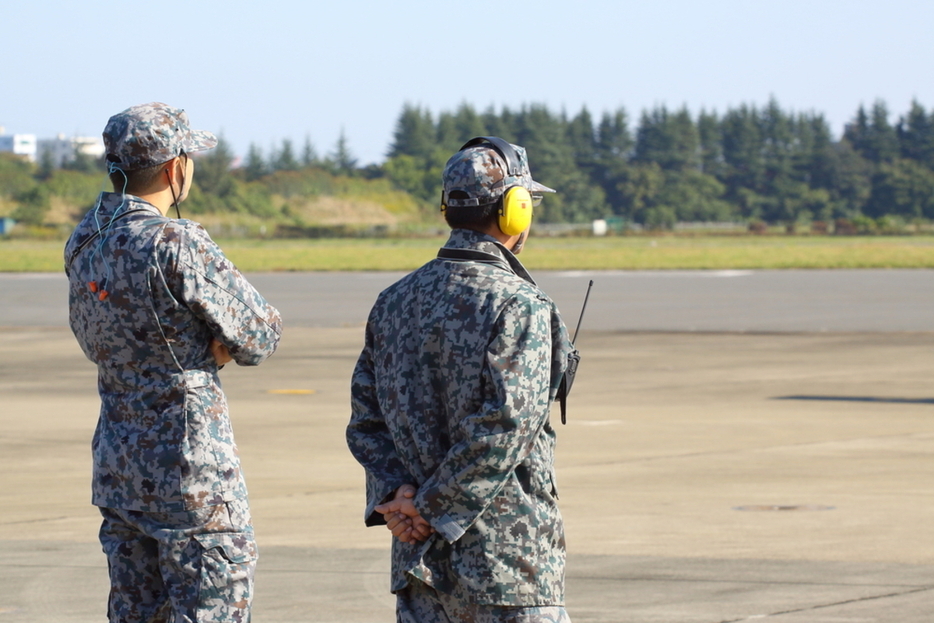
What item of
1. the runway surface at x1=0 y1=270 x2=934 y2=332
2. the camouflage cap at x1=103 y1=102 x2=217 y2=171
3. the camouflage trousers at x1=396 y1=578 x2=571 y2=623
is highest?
the camouflage cap at x1=103 y1=102 x2=217 y2=171

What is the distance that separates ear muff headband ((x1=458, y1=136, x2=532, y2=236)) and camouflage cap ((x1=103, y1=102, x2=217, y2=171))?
0.88 meters

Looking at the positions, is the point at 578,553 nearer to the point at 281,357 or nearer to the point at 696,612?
the point at 696,612

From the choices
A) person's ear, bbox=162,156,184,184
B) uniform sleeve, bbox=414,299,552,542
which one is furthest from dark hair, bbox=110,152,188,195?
uniform sleeve, bbox=414,299,552,542

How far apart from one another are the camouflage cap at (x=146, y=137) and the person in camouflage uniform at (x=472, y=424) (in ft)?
2.53

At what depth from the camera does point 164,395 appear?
12.1 ft

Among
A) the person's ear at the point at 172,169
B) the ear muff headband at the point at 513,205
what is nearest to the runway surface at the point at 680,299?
the person's ear at the point at 172,169

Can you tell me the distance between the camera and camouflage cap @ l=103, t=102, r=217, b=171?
151 inches

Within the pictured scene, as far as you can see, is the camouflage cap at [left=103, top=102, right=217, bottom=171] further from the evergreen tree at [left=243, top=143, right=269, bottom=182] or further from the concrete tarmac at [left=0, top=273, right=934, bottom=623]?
the evergreen tree at [left=243, top=143, right=269, bottom=182]

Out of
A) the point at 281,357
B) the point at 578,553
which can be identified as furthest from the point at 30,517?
the point at 281,357

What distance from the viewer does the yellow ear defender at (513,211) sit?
11.6ft

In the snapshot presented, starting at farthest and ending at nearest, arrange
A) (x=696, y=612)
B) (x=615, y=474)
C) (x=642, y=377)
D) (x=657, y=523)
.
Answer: (x=642, y=377)
(x=615, y=474)
(x=657, y=523)
(x=696, y=612)

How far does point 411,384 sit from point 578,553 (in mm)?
4222

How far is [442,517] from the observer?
337 cm

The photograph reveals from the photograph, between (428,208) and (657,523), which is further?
(428,208)
